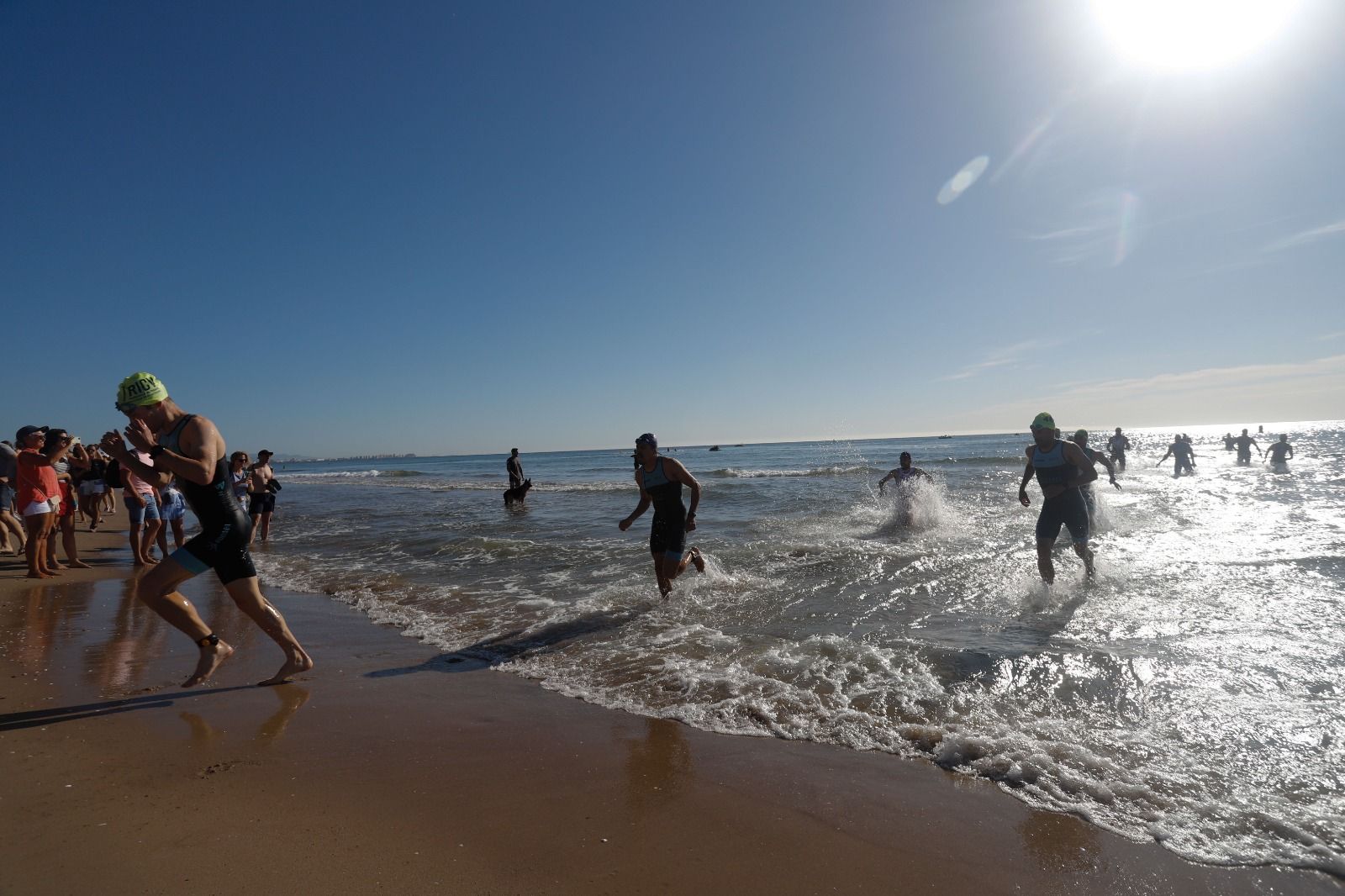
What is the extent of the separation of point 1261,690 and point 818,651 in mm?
2611

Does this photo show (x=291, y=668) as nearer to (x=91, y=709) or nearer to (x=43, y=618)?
(x=91, y=709)

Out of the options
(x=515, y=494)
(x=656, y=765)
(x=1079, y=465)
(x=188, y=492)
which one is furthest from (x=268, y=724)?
(x=515, y=494)

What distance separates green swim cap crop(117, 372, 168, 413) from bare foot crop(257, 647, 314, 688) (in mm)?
1818

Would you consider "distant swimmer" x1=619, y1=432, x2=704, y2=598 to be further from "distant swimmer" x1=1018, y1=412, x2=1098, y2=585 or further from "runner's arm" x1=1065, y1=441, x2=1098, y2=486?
"runner's arm" x1=1065, y1=441, x2=1098, y2=486

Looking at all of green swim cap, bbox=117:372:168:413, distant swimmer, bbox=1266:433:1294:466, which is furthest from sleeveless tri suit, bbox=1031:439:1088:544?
distant swimmer, bbox=1266:433:1294:466

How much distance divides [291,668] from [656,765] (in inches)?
108

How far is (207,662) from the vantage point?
13.6 feet

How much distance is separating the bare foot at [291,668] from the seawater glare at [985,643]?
45.6 inches

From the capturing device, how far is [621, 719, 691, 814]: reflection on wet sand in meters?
2.76

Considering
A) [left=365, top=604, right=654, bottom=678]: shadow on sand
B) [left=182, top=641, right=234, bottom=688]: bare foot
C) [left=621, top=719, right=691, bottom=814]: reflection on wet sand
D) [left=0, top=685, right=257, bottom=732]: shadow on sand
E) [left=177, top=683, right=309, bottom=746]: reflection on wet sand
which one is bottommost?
[left=365, top=604, right=654, bottom=678]: shadow on sand

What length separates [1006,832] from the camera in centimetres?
251

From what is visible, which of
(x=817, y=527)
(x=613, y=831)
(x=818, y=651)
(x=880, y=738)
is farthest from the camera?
(x=817, y=527)

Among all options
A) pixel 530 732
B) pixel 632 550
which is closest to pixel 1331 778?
pixel 530 732

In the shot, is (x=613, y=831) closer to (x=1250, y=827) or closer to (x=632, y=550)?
(x=1250, y=827)
